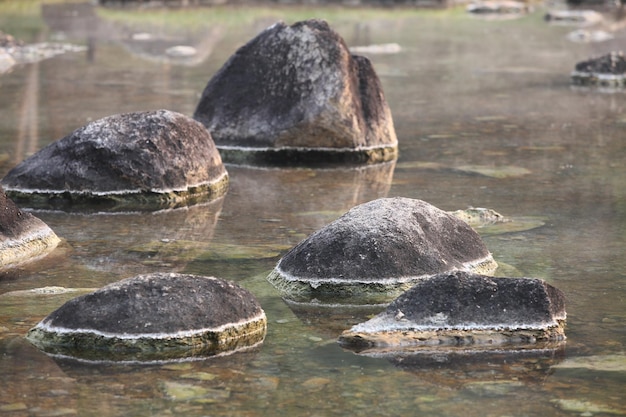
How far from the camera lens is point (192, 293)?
4961 millimetres

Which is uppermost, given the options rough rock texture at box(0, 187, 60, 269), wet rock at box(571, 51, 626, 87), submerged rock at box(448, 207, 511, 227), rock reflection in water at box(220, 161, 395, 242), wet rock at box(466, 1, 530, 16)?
rough rock texture at box(0, 187, 60, 269)

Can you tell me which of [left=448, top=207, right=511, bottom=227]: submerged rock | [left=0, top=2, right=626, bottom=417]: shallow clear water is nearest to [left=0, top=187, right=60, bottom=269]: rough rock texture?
[left=0, top=2, right=626, bottom=417]: shallow clear water

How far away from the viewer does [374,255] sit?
5.68 meters

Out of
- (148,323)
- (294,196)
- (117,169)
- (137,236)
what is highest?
(148,323)

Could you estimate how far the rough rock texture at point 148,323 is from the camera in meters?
4.82

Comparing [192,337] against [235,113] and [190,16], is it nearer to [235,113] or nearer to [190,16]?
[235,113]

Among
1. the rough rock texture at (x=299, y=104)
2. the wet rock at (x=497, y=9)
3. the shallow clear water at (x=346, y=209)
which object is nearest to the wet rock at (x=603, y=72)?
the shallow clear water at (x=346, y=209)

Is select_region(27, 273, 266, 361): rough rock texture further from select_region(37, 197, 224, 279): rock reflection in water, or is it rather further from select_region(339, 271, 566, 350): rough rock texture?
select_region(37, 197, 224, 279): rock reflection in water

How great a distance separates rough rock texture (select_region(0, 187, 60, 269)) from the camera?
6223 millimetres

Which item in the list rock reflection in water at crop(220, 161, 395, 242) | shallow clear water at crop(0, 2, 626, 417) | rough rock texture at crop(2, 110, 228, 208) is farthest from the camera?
rough rock texture at crop(2, 110, 228, 208)

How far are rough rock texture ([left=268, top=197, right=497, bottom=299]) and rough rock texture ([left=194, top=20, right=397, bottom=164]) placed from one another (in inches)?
129

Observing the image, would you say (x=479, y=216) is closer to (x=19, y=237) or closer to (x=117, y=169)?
(x=117, y=169)

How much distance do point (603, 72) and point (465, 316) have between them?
9359 mm

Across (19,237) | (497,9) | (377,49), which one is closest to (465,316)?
(19,237)
